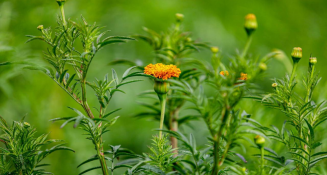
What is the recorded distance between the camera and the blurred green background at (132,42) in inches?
35.4

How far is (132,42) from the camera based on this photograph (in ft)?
4.47

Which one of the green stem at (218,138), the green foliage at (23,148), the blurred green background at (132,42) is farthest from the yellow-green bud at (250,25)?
the blurred green background at (132,42)

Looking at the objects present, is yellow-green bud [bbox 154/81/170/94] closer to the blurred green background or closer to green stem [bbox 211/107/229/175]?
green stem [bbox 211/107/229/175]

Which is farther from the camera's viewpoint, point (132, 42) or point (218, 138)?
point (132, 42)

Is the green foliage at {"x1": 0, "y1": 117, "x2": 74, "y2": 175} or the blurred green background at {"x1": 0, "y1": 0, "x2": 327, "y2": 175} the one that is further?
the blurred green background at {"x1": 0, "y1": 0, "x2": 327, "y2": 175}

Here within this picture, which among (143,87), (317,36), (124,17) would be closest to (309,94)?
(143,87)

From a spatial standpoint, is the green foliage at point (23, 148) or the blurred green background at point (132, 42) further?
the blurred green background at point (132, 42)

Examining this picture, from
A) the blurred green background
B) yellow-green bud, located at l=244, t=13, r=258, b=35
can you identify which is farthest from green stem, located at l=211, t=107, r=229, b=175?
the blurred green background

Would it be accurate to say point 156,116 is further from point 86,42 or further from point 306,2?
point 306,2

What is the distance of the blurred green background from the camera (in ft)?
2.95

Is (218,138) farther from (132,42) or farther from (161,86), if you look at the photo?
(132,42)

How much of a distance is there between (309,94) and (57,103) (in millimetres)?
823

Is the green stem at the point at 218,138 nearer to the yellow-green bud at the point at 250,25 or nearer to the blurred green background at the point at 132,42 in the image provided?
the yellow-green bud at the point at 250,25

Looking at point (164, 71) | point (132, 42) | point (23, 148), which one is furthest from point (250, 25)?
point (132, 42)
